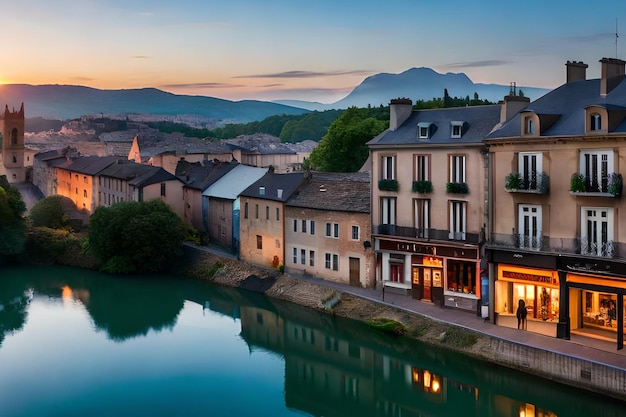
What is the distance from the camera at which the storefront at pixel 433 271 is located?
30125 mm

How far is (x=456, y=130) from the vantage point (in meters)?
31.1

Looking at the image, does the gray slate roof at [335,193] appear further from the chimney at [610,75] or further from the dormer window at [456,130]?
the chimney at [610,75]

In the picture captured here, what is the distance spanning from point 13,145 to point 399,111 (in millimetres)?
86762

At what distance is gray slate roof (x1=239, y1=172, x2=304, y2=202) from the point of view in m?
40.4

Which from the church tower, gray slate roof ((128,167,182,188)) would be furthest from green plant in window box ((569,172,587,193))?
the church tower

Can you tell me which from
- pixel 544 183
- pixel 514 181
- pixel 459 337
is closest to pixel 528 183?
pixel 514 181

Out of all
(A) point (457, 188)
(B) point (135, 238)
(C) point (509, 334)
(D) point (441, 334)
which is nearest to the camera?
Answer: (C) point (509, 334)

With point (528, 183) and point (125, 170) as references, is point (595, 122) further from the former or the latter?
point (125, 170)

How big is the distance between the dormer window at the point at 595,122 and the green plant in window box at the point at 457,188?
6.79 meters

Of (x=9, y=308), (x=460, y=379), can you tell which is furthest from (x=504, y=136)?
(x=9, y=308)

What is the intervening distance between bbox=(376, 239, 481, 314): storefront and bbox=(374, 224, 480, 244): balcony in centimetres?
33

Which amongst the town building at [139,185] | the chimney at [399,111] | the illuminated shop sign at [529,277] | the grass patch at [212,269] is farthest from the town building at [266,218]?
the illuminated shop sign at [529,277]

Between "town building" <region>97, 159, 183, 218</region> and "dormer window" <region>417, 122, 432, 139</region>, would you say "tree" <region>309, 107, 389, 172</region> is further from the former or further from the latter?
"dormer window" <region>417, 122, 432, 139</region>

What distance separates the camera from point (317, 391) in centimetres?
2633
